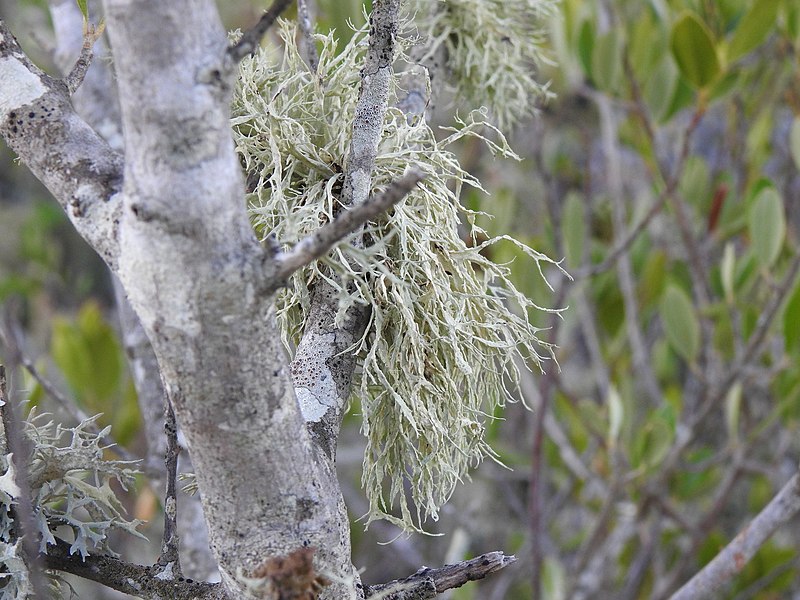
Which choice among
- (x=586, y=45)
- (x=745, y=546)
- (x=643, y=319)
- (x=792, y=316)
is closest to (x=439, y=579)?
(x=745, y=546)

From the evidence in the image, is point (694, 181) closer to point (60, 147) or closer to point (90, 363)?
point (90, 363)

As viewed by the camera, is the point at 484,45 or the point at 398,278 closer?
the point at 398,278

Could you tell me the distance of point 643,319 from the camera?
1.74m

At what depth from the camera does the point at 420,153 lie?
22.7 inches

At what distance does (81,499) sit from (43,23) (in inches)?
64.3

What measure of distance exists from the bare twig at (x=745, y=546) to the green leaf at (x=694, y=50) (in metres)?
0.61

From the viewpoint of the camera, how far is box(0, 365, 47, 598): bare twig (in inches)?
16.4

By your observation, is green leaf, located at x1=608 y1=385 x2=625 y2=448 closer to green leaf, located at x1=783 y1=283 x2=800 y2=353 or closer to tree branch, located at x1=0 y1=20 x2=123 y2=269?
green leaf, located at x1=783 y1=283 x2=800 y2=353

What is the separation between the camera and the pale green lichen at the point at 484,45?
78cm

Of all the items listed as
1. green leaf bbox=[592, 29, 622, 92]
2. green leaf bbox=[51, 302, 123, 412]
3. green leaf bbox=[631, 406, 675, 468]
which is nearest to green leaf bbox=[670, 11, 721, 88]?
green leaf bbox=[592, 29, 622, 92]

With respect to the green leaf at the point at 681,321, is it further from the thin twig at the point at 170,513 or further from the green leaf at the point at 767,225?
the thin twig at the point at 170,513

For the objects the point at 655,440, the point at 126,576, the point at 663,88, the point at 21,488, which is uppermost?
the point at 21,488

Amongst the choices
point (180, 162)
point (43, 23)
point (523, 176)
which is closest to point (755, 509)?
point (523, 176)

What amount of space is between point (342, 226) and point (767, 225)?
98 centimetres
